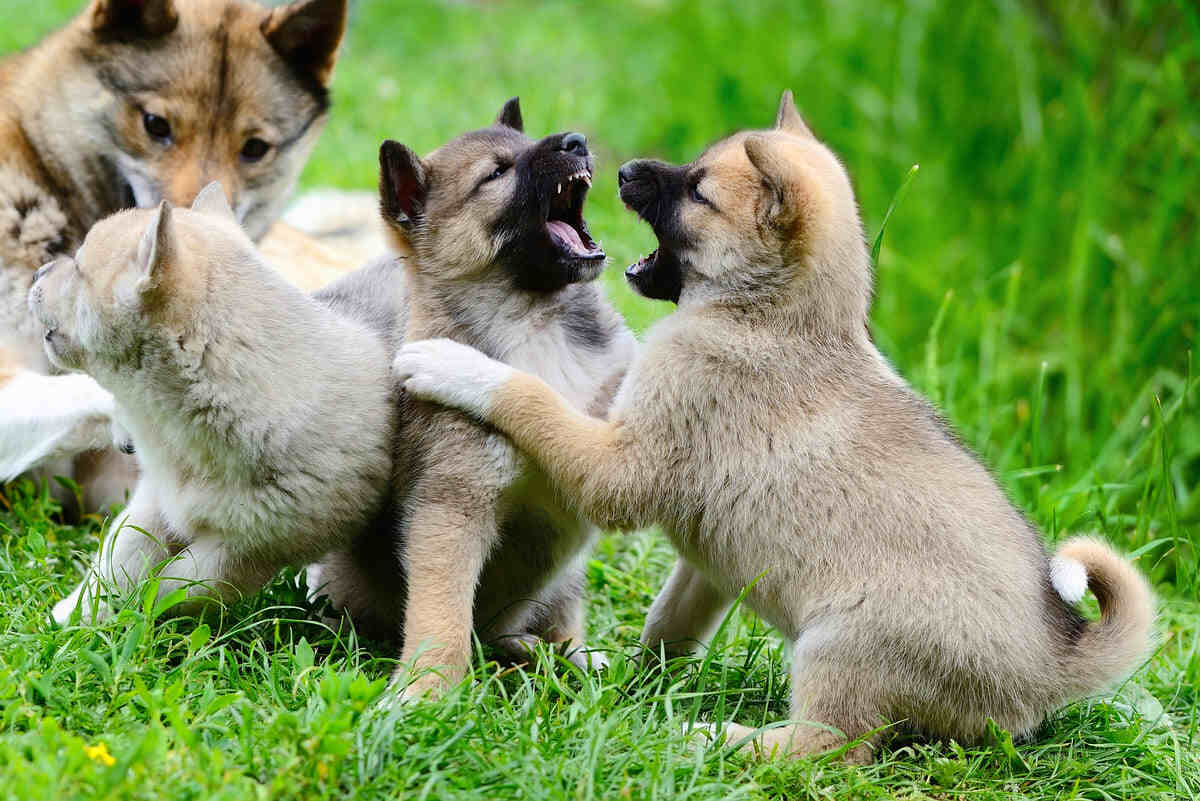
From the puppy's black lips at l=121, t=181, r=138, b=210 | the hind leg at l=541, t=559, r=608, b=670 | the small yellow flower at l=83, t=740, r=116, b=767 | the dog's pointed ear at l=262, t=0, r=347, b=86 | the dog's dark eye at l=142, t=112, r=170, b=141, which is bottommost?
the hind leg at l=541, t=559, r=608, b=670

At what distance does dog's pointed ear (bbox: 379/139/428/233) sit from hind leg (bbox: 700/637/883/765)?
172cm

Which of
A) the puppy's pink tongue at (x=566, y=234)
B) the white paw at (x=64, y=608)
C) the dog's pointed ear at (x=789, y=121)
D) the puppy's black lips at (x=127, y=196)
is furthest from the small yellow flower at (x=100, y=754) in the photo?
the puppy's black lips at (x=127, y=196)

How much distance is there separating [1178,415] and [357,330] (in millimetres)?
3544

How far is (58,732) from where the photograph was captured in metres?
2.79

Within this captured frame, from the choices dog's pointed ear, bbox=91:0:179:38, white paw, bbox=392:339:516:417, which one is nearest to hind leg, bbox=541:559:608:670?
white paw, bbox=392:339:516:417

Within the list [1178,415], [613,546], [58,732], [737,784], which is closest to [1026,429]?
[1178,415]

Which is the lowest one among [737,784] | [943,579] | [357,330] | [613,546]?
[613,546]

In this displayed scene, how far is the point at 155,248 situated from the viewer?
3289 mm

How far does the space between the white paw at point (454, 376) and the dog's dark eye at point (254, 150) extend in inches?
70.3

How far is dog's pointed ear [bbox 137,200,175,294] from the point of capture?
3287mm

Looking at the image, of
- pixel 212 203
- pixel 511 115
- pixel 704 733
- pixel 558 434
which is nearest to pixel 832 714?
pixel 704 733

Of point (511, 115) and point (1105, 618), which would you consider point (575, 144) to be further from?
point (1105, 618)

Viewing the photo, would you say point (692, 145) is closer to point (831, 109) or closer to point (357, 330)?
point (831, 109)

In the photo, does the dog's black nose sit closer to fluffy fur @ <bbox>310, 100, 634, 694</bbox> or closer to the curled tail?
fluffy fur @ <bbox>310, 100, 634, 694</bbox>
